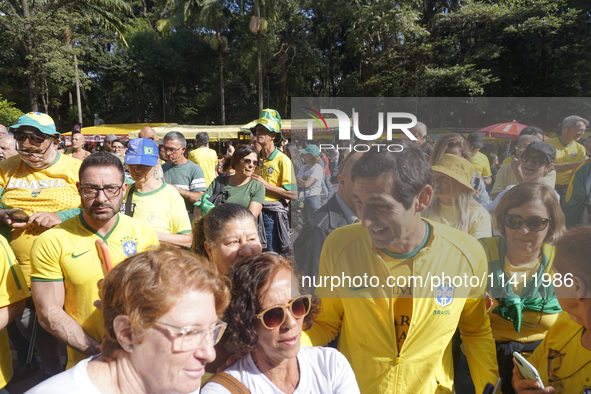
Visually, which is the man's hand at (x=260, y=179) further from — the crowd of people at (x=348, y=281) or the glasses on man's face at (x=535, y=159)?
the glasses on man's face at (x=535, y=159)

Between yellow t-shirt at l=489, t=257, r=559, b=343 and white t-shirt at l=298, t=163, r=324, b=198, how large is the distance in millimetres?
850

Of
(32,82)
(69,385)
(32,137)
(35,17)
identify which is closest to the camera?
(69,385)

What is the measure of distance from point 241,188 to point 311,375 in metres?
2.21

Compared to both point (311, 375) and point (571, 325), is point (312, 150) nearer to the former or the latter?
point (311, 375)

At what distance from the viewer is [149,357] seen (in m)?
1.24

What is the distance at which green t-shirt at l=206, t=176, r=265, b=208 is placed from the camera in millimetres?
3566

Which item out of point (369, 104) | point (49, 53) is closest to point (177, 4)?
point (49, 53)

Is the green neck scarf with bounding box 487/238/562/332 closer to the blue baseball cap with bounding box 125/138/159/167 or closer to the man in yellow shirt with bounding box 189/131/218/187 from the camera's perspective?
the blue baseball cap with bounding box 125/138/159/167

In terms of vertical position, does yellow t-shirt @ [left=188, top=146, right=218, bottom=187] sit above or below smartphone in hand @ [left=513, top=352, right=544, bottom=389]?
above

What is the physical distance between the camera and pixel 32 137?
2.61 metres

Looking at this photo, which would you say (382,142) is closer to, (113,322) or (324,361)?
(324,361)

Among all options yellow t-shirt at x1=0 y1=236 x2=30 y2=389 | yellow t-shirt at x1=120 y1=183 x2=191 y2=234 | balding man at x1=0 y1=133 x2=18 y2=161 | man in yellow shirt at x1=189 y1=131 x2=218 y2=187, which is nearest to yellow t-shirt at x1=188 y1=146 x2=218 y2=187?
man in yellow shirt at x1=189 y1=131 x2=218 y2=187

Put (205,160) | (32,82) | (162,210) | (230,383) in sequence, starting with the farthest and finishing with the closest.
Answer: (32,82)
(205,160)
(162,210)
(230,383)

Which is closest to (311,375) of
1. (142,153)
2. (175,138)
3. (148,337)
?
(148,337)
